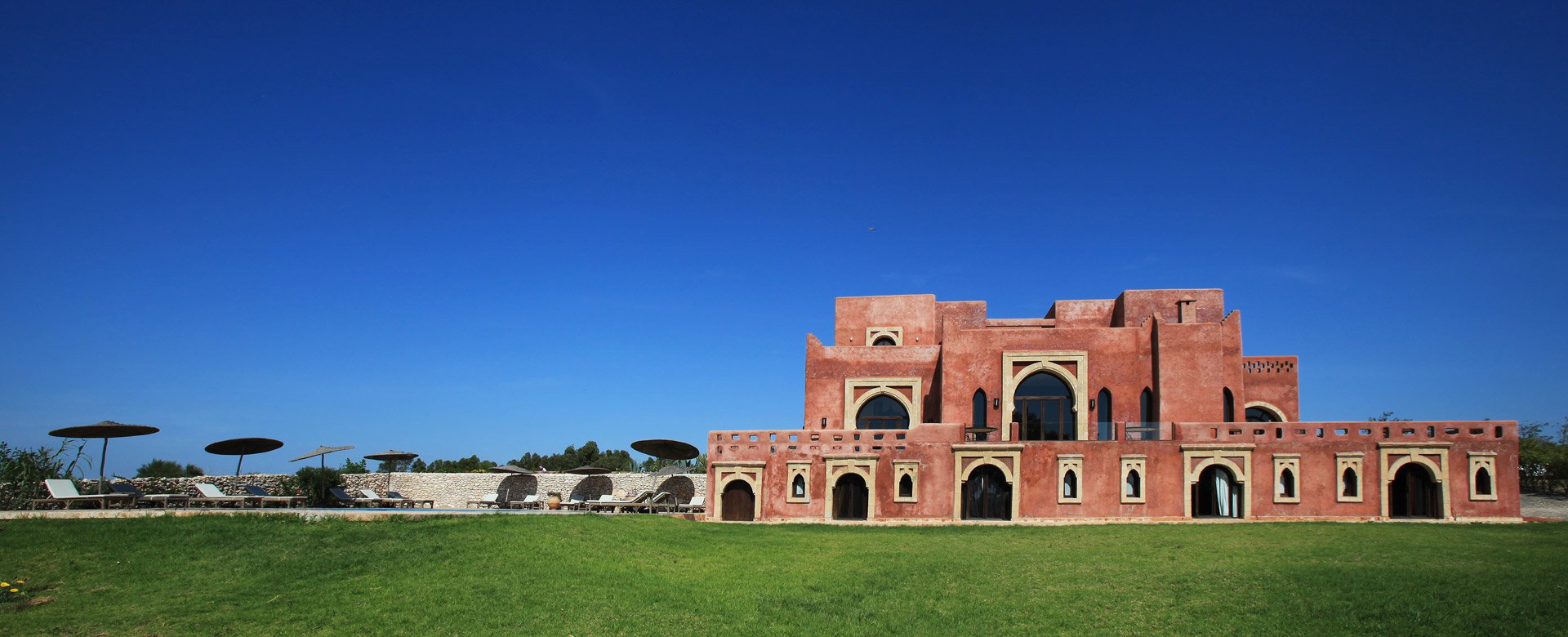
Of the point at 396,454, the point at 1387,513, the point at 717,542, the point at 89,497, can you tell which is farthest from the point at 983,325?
the point at 89,497

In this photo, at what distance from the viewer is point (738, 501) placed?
98.7 feet

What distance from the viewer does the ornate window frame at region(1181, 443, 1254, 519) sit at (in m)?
27.0

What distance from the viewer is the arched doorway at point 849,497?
96.2ft

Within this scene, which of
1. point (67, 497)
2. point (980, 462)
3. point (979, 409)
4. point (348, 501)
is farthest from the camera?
point (979, 409)

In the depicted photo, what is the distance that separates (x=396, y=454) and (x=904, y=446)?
1956 cm

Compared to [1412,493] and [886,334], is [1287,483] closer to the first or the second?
[1412,493]

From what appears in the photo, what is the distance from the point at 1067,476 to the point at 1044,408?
12.7 feet

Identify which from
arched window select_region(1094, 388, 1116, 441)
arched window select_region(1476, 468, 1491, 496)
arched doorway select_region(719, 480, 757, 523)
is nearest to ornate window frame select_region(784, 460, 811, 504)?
arched doorway select_region(719, 480, 757, 523)

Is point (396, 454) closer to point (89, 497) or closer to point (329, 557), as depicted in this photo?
point (89, 497)

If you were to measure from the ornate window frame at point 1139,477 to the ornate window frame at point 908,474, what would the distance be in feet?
18.0

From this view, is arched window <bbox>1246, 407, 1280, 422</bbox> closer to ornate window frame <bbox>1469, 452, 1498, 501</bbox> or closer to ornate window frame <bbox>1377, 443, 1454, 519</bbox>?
ornate window frame <bbox>1377, 443, 1454, 519</bbox>

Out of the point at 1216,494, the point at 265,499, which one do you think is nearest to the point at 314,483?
the point at 265,499

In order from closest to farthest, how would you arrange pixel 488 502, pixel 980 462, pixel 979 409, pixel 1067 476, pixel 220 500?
pixel 220 500 < pixel 1067 476 < pixel 980 462 < pixel 979 409 < pixel 488 502

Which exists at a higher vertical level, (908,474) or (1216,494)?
(908,474)
